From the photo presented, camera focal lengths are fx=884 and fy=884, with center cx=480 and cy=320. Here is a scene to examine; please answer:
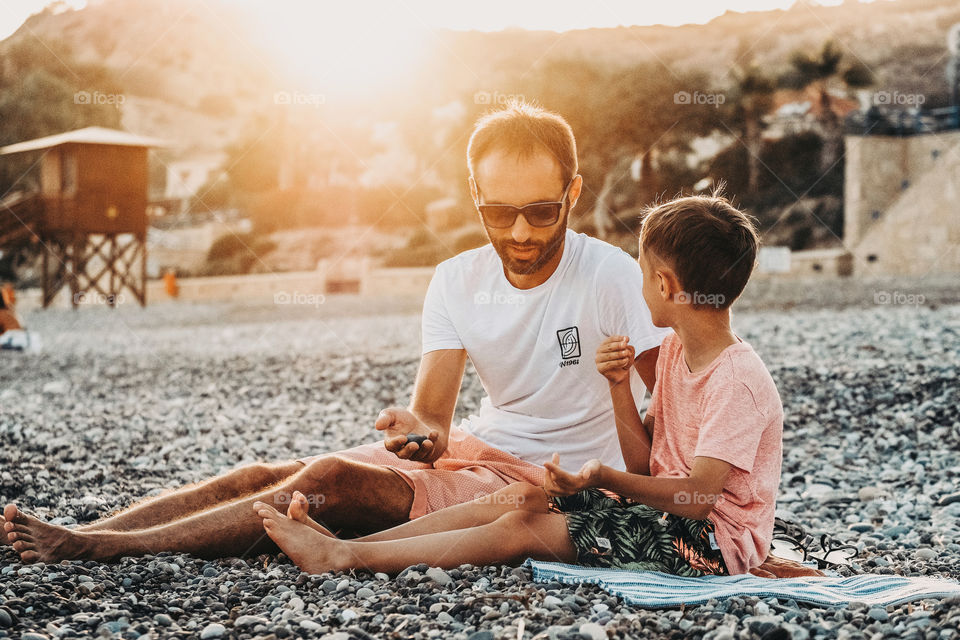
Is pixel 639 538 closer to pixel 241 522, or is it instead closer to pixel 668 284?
pixel 668 284

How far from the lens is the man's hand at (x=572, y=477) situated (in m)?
2.57

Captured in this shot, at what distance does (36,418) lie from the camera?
7422 mm

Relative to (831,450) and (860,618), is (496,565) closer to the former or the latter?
(860,618)

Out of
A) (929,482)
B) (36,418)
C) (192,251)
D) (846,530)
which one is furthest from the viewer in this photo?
(192,251)

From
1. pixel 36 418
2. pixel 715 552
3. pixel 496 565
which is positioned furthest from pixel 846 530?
pixel 36 418

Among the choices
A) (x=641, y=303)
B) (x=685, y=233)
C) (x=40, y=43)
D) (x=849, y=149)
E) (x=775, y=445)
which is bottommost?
(x=775, y=445)

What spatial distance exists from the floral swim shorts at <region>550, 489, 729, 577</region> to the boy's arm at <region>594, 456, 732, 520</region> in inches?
8.4

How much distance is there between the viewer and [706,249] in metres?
2.91

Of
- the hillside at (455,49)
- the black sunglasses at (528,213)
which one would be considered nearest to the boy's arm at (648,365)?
the black sunglasses at (528,213)

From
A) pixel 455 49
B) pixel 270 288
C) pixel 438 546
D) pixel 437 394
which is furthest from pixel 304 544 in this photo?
pixel 455 49

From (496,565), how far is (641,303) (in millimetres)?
1094

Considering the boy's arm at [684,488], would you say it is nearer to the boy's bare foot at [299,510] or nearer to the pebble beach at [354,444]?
the pebble beach at [354,444]

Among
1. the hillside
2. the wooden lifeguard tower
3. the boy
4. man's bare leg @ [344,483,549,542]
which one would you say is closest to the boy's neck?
the boy

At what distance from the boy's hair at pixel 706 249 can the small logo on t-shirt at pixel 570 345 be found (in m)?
0.54
